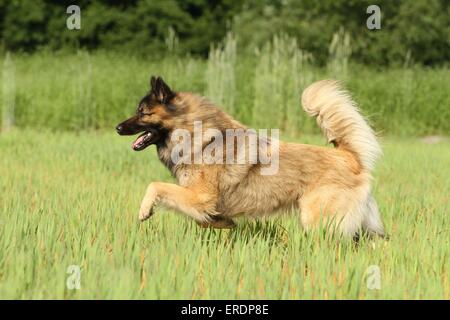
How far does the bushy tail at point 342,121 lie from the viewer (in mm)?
4930

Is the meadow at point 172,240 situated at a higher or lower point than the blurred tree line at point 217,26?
lower

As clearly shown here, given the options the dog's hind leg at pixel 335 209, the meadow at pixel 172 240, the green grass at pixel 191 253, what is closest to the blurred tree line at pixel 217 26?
the meadow at pixel 172 240

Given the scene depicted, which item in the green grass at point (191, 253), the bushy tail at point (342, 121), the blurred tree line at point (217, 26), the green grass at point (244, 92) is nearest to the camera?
the green grass at point (191, 253)

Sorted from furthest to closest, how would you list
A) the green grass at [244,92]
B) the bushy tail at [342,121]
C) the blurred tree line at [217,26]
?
the blurred tree line at [217,26] → the green grass at [244,92] → the bushy tail at [342,121]

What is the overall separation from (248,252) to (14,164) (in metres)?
5.68

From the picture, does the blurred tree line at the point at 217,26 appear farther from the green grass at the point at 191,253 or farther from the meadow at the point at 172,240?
the green grass at the point at 191,253

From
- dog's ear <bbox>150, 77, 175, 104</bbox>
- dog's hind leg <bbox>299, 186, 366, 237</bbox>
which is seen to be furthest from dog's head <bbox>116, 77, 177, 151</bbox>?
dog's hind leg <bbox>299, 186, 366, 237</bbox>

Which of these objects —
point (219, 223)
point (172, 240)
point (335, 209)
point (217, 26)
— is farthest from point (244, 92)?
point (217, 26)

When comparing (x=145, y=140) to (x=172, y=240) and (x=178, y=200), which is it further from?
(x=172, y=240)

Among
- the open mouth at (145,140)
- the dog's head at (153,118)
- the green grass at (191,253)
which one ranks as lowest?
the green grass at (191,253)

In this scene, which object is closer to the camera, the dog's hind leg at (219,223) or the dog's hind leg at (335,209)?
the dog's hind leg at (335,209)

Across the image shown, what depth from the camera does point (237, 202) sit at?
4836 mm

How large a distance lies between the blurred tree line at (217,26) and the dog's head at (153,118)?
21249 millimetres

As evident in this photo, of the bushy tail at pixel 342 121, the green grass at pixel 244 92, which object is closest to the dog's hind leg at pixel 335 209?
the bushy tail at pixel 342 121
